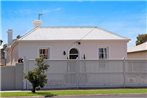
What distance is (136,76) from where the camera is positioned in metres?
28.0

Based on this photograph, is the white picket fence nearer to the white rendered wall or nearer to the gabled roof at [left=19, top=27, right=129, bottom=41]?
the white rendered wall

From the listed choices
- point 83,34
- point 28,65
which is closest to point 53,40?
point 83,34

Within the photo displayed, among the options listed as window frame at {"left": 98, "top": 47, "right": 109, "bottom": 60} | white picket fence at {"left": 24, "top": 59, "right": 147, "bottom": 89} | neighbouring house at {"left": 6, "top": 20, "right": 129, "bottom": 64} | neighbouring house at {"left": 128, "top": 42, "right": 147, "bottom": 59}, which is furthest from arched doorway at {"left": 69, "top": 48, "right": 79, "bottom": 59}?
neighbouring house at {"left": 128, "top": 42, "right": 147, "bottom": 59}

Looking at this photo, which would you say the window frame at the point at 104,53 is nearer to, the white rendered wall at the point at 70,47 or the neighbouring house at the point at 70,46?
the neighbouring house at the point at 70,46

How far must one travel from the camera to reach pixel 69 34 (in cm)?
3256

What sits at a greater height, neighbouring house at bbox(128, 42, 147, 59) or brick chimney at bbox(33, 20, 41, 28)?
brick chimney at bbox(33, 20, 41, 28)

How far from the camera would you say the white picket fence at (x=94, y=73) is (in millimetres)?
27016

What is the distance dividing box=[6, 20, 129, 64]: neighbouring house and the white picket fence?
12.6 ft

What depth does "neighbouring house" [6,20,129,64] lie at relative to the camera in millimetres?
30922

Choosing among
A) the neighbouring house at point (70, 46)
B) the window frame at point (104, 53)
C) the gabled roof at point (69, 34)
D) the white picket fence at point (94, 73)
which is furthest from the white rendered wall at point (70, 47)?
the white picket fence at point (94, 73)

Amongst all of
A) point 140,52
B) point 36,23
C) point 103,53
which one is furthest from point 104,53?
point 140,52

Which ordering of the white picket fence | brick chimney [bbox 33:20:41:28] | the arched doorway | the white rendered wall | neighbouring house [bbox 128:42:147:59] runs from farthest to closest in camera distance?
neighbouring house [bbox 128:42:147:59] < brick chimney [bbox 33:20:41:28] < the arched doorway < the white rendered wall < the white picket fence

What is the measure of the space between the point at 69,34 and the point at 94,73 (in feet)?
20.5

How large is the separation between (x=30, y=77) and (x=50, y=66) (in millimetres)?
3912
